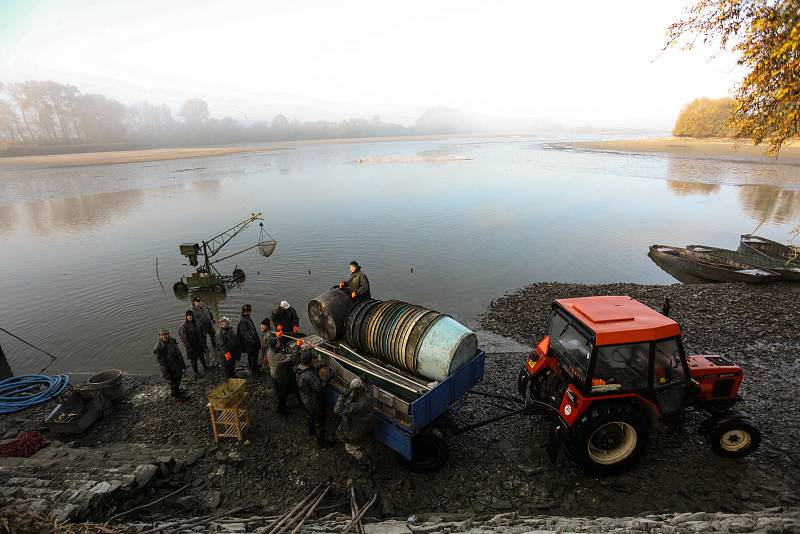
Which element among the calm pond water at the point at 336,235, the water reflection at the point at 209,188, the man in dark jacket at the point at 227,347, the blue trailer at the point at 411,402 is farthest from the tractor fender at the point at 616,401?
the water reflection at the point at 209,188

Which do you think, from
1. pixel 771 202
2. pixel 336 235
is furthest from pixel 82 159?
pixel 771 202

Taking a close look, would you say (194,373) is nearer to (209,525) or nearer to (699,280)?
(209,525)

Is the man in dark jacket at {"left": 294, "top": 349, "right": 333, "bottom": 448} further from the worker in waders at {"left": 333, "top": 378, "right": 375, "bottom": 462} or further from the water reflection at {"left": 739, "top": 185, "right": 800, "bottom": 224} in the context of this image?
the water reflection at {"left": 739, "top": 185, "right": 800, "bottom": 224}

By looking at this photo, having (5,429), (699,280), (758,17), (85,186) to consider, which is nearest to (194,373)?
(5,429)

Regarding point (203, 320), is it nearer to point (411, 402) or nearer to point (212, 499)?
A: point (212, 499)

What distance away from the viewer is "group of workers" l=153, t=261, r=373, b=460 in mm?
5980

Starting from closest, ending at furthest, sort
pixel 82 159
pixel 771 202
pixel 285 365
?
pixel 285 365 → pixel 771 202 → pixel 82 159

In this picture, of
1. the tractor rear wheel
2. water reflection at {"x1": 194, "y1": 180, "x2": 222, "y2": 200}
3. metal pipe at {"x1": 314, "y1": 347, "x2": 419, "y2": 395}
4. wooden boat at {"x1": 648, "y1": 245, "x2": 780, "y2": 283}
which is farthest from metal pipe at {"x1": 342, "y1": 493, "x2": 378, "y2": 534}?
water reflection at {"x1": 194, "y1": 180, "x2": 222, "y2": 200}

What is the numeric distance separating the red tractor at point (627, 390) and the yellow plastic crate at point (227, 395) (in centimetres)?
529

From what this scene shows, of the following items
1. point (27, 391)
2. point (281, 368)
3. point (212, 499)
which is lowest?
point (27, 391)

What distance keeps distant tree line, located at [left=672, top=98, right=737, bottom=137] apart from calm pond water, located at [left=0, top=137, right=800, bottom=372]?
49.6m

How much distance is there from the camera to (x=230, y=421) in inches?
276

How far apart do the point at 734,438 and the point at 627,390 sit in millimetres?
2172

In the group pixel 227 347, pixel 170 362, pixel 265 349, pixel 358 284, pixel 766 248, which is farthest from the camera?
pixel 766 248
